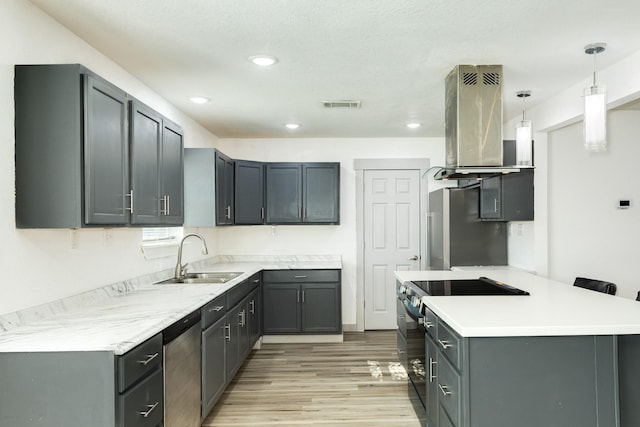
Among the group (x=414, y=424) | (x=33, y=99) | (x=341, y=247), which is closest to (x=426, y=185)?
(x=341, y=247)

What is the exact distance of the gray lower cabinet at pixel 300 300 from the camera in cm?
523

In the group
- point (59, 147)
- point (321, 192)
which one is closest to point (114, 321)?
point (59, 147)

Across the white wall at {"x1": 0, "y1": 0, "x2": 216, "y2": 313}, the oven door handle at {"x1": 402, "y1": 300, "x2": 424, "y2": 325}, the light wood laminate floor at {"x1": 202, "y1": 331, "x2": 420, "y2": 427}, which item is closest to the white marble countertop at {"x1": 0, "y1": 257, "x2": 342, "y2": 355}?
the white wall at {"x1": 0, "y1": 0, "x2": 216, "y2": 313}

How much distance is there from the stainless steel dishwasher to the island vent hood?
2089mm

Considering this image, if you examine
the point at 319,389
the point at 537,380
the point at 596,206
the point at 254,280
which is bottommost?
the point at 319,389

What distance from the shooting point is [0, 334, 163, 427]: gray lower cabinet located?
1.83m

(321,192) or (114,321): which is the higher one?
(321,192)

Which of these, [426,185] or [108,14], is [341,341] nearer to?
[426,185]

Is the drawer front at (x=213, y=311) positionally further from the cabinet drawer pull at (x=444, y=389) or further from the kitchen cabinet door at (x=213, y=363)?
the cabinet drawer pull at (x=444, y=389)

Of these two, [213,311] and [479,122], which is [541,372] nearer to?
[479,122]

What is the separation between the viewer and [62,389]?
1856 millimetres

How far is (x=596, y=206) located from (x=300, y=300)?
3.24m

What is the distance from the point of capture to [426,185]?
5.88 m

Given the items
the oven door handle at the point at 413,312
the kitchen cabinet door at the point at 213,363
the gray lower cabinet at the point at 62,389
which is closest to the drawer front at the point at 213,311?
the kitchen cabinet door at the point at 213,363
